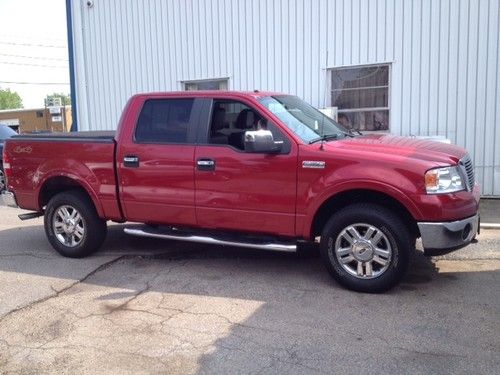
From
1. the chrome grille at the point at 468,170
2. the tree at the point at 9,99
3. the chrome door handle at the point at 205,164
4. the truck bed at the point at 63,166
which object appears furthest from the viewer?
the tree at the point at 9,99

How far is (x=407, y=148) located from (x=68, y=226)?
406cm

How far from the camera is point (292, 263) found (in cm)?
600

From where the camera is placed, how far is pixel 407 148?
5035 mm

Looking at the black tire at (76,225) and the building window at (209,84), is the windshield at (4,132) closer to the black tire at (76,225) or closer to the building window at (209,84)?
the building window at (209,84)

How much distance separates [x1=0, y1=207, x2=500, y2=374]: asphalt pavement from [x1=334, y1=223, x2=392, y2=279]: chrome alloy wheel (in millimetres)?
236

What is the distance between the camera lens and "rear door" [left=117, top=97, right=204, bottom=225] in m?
5.67

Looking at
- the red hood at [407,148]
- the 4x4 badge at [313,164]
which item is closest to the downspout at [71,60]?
the red hood at [407,148]

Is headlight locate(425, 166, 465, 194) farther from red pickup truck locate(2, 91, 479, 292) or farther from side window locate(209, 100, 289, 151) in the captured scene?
side window locate(209, 100, 289, 151)

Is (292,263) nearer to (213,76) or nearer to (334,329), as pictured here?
(334,329)

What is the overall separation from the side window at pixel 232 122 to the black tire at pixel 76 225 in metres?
1.87

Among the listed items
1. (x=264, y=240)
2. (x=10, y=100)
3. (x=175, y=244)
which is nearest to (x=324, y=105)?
(x=175, y=244)

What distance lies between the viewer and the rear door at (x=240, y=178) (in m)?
5.19

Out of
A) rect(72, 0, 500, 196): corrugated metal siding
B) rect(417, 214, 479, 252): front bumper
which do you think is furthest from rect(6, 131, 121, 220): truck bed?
rect(72, 0, 500, 196): corrugated metal siding

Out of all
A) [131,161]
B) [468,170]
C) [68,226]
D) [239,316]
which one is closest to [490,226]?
[468,170]
